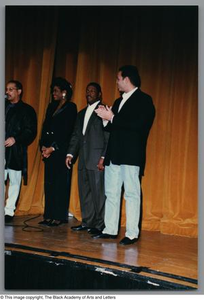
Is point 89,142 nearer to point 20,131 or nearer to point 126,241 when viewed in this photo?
point 20,131

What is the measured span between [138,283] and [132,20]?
178 cm

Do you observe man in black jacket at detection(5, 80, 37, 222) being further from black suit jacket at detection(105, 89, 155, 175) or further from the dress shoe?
black suit jacket at detection(105, 89, 155, 175)

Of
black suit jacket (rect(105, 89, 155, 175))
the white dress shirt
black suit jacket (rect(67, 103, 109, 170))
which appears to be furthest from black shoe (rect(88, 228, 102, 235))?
the white dress shirt

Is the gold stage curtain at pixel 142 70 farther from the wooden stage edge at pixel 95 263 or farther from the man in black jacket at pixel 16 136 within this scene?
the wooden stage edge at pixel 95 263

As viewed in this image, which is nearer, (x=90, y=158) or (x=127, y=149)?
(x=127, y=149)

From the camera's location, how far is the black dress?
3.65 m

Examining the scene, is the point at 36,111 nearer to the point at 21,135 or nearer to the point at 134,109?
the point at 21,135

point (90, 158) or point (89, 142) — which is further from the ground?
point (89, 142)

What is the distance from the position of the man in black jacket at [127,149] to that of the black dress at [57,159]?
0.44 meters

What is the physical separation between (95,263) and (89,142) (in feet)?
3.31

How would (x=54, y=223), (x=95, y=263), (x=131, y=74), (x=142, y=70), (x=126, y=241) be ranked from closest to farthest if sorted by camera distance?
1. (x=95, y=263)
2. (x=126, y=241)
3. (x=131, y=74)
4. (x=142, y=70)
5. (x=54, y=223)

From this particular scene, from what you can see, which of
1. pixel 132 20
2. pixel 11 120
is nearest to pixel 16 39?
pixel 11 120

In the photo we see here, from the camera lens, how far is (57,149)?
143 inches

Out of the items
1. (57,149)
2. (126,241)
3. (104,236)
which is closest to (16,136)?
(57,149)
